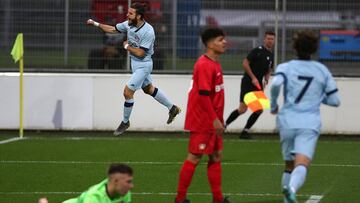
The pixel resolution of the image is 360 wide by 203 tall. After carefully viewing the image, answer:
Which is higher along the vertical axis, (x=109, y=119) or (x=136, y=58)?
(x=136, y=58)

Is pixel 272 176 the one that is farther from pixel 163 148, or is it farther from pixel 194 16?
pixel 194 16

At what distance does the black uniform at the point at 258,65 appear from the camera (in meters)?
20.5

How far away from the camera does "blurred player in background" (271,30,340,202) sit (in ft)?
33.8

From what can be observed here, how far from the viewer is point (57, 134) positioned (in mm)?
22141

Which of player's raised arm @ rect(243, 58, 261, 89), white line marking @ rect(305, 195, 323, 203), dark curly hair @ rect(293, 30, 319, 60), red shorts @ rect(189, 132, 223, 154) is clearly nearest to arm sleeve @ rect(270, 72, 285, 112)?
dark curly hair @ rect(293, 30, 319, 60)

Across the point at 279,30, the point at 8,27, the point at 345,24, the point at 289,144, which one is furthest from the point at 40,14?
the point at 289,144

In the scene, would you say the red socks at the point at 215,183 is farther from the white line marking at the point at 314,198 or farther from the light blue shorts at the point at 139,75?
the light blue shorts at the point at 139,75

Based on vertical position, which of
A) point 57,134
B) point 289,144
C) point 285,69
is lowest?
point 57,134

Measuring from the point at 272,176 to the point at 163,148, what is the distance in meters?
4.46

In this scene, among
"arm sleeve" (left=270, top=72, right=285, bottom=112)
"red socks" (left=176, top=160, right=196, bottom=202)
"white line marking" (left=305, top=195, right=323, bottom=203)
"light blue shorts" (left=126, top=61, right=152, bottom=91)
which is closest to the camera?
"arm sleeve" (left=270, top=72, right=285, bottom=112)

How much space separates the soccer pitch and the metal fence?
1867 mm

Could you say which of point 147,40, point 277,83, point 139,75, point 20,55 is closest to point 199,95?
point 277,83

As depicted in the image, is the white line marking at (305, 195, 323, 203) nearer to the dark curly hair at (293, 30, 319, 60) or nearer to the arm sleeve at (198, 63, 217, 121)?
the arm sleeve at (198, 63, 217, 121)

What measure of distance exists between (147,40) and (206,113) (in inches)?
193
